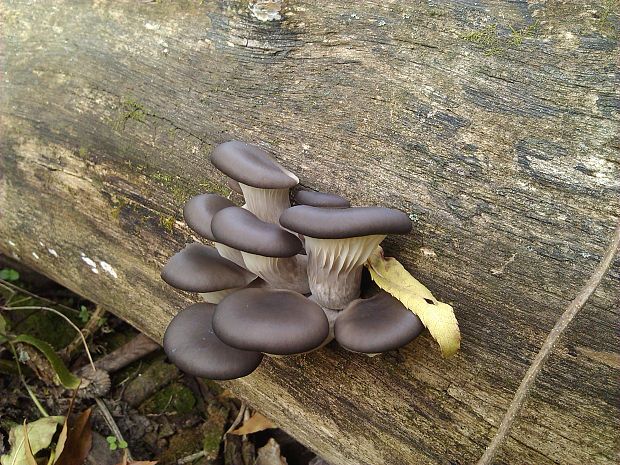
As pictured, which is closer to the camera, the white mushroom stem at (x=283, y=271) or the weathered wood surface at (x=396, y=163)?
the weathered wood surface at (x=396, y=163)

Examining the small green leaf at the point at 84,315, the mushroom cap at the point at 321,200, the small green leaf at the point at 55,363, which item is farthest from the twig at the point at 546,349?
the small green leaf at the point at 84,315

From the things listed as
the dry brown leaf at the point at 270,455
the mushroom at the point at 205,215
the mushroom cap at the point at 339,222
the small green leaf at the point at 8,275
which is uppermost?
the mushroom cap at the point at 339,222

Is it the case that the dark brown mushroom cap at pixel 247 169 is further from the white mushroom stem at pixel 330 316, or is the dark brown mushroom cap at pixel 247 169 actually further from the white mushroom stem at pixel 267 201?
the white mushroom stem at pixel 330 316

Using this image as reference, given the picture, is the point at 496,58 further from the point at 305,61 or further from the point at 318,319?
the point at 318,319

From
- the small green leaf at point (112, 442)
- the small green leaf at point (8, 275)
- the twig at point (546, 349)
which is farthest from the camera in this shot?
the small green leaf at point (8, 275)

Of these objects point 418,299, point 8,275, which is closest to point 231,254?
point 418,299

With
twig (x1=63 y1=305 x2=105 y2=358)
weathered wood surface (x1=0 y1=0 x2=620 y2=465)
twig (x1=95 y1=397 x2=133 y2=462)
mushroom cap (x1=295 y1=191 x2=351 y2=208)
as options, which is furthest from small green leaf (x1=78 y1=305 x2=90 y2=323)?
mushroom cap (x1=295 y1=191 x2=351 y2=208)

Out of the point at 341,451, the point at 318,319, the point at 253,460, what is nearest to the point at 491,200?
the point at 318,319
